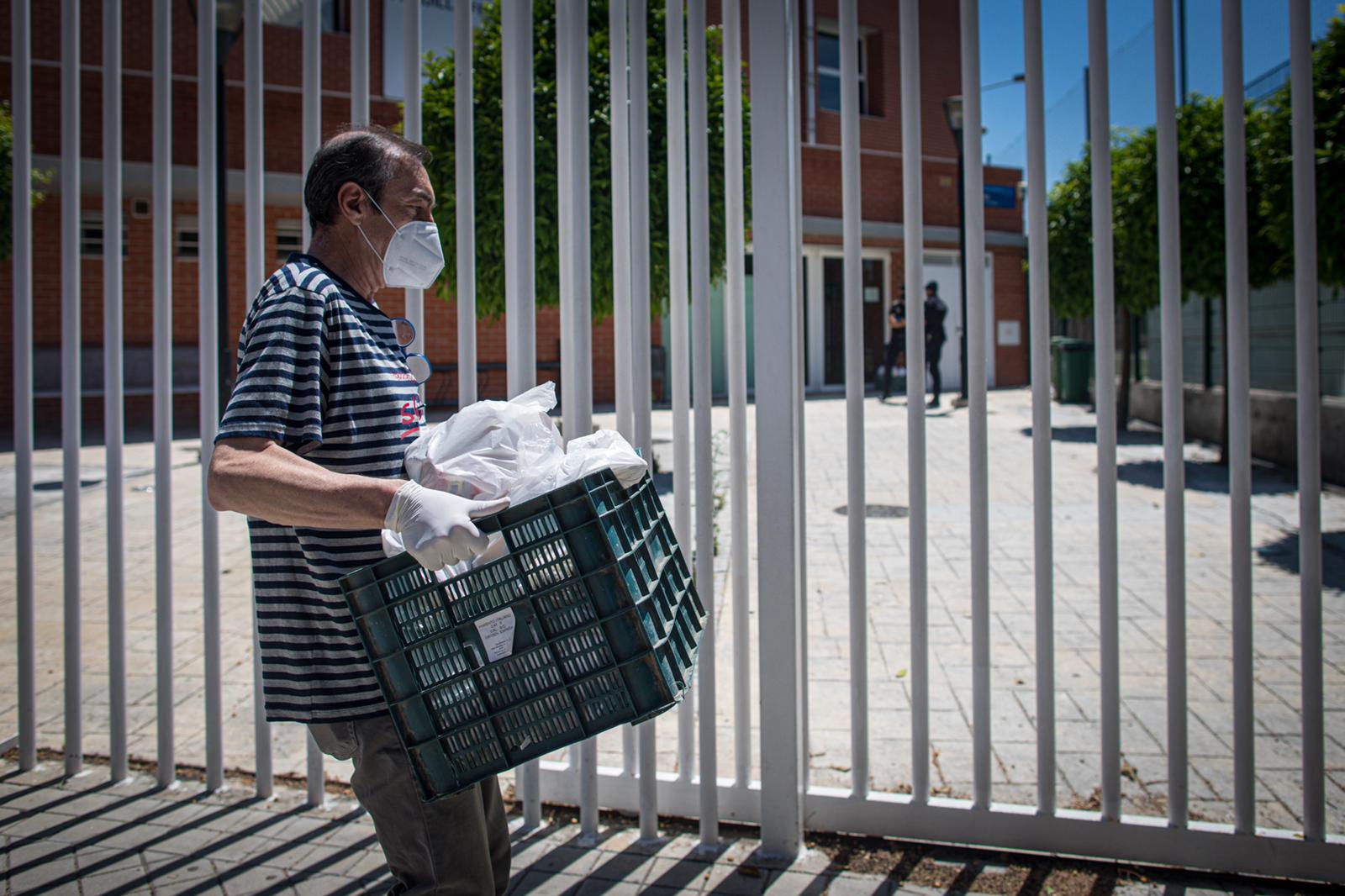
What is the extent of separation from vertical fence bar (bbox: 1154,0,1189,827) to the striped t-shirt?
6.24 feet

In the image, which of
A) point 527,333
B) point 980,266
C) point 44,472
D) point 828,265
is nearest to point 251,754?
point 527,333

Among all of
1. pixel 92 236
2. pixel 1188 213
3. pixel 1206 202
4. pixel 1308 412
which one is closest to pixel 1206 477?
pixel 1188 213

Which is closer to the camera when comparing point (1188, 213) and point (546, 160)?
point (546, 160)

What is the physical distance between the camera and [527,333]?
2.87 m

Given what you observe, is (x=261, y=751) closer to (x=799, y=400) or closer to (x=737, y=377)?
(x=737, y=377)

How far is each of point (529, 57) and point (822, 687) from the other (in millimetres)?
2749

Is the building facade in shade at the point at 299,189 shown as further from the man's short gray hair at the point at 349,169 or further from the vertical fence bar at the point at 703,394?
the man's short gray hair at the point at 349,169

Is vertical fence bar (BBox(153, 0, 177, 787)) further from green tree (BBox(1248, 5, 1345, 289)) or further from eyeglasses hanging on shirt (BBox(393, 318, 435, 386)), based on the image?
green tree (BBox(1248, 5, 1345, 289))

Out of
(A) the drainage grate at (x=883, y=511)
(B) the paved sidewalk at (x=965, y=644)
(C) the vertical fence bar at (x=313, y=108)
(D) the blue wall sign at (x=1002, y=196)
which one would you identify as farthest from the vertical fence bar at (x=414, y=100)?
(D) the blue wall sign at (x=1002, y=196)

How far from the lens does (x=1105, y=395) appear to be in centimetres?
260

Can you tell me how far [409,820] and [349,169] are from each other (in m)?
1.28

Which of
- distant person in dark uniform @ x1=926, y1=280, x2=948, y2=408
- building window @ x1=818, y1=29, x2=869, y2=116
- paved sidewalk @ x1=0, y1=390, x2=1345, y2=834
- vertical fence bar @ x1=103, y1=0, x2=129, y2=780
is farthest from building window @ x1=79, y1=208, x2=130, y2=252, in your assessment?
vertical fence bar @ x1=103, y1=0, x2=129, y2=780

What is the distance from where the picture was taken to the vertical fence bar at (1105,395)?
2.56 meters

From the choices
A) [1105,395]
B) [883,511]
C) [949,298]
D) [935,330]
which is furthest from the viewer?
[949,298]
